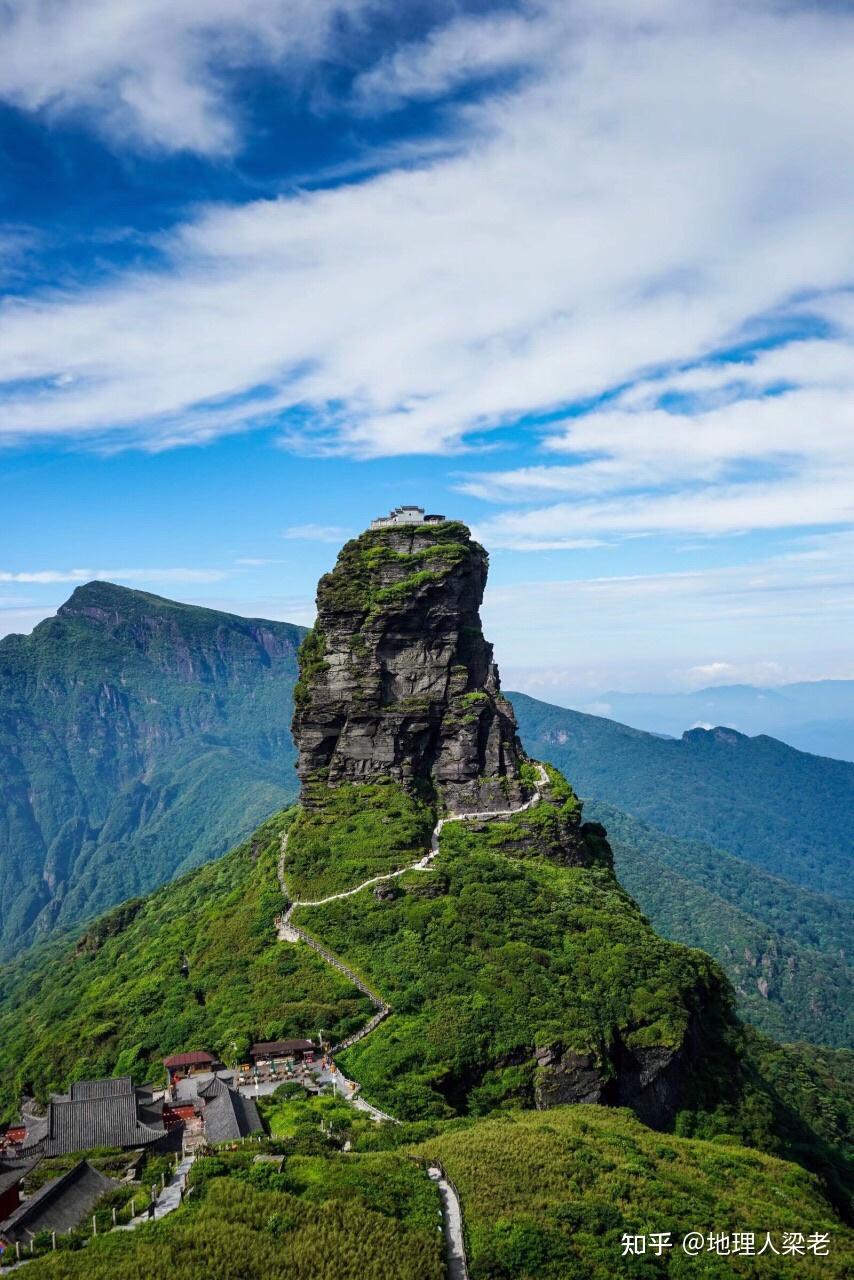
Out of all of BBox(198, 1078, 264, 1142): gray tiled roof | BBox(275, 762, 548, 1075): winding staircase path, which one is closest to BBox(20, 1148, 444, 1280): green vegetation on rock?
BBox(198, 1078, 264, 1142): gray tiled roof

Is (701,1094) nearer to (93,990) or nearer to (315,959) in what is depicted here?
(315,959)

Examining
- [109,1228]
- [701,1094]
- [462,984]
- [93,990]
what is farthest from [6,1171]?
[93,990]

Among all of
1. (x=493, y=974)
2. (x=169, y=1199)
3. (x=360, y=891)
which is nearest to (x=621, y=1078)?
(x=493, y=974)

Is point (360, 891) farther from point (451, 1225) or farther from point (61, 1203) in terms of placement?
point (61, 1203)

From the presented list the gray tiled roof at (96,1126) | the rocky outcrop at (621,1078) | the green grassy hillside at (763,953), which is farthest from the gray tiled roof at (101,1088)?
the green grassy hillside at (763,953)

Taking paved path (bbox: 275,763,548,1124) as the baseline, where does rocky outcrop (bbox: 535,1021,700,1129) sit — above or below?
below

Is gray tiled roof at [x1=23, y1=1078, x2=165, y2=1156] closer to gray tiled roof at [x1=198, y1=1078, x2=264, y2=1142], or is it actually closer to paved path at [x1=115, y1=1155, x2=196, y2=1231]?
gray tiled roof at [x1=198, y1=1078, x2=264, y2=1142]

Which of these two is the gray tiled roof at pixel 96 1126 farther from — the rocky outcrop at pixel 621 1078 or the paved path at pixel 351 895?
the rocky outcrop at pixel 621 1078
